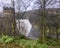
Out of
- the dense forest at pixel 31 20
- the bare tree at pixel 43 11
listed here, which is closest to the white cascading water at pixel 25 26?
the dense forest at pixel 31 20

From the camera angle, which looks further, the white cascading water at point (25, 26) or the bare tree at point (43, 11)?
the white cascading water at point (25, 26)

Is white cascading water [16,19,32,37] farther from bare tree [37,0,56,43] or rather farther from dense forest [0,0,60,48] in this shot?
bare tree [37,0,56,43]

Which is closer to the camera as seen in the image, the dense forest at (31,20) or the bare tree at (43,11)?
the bare tree at (43,11)

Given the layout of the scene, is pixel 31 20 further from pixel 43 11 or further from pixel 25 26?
pixel 43 11

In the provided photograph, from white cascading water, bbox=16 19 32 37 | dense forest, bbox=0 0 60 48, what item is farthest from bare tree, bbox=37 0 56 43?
white cascading water, bbox=16 19 32 37

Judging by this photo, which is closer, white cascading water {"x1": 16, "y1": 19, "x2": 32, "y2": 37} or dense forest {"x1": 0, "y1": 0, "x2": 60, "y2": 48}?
dense forest {"x1": 0, "y1": 0, "x2": 60, "y2": 48}

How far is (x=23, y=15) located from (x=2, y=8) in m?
1.75

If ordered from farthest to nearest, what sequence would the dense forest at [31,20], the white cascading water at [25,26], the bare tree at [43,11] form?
the white cascading water at [25,26] → the dense forest at [31,20] → the bare tree at [43,11]

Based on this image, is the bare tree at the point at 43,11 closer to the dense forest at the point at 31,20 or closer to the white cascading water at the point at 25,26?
the dense forest at the point at 31,20

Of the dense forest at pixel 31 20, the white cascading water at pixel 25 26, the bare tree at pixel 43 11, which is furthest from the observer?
the white cascading water at pixel 25 26

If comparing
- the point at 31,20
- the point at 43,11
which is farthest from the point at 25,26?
the point at 43,11

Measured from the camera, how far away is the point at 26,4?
1181cm

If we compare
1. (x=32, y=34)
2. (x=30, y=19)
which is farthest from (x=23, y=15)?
(x=32, y=34)

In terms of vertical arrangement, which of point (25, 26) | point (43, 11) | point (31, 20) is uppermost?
point (43, 11)
